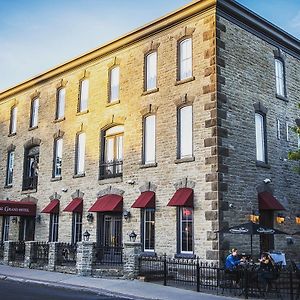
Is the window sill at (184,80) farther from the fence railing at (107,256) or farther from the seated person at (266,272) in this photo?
the seated person at (266,272)

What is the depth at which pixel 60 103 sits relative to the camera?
87.9 feet

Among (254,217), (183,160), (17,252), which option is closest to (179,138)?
(183,160)

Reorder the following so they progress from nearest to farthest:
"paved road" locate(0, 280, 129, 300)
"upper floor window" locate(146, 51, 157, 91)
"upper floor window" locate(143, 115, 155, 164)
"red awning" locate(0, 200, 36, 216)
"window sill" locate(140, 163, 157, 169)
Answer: "paved road" locate(0, 280, 129, 300)
"window sill" locate(140, 163, 157, 169)
"upper floor window" locate(143, 115, 155, 164)
"upper floor window" locate(146, 51, 157, 91)
"red awning" locate(0, 200, 36, 216)

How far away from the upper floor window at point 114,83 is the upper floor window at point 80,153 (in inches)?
116

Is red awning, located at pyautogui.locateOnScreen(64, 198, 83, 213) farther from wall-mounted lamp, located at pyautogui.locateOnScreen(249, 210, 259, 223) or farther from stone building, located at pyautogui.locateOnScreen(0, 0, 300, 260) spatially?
wall-mounted lamp, located at pyautogui.locateOnScreen(249, 210, 259, 223)

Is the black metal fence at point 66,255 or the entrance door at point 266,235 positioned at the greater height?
the entrance door at point 266,235

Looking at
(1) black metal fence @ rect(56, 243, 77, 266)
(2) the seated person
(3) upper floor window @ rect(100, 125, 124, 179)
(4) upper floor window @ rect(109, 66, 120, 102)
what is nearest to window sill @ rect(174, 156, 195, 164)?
(3) upper floor window @ rect(100, 125, 124, 179)

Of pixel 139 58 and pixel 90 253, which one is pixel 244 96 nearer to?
pixel 139 58

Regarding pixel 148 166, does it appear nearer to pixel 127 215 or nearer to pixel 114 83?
pixel 127 215

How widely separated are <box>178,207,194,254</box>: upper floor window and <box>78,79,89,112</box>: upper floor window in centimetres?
935

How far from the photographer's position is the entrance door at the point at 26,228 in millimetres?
27516

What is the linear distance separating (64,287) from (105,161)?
8305 mm

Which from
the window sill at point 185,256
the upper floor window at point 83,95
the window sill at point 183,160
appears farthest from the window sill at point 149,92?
the window sill at point 185,256

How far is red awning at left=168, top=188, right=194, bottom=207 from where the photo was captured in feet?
58.4
